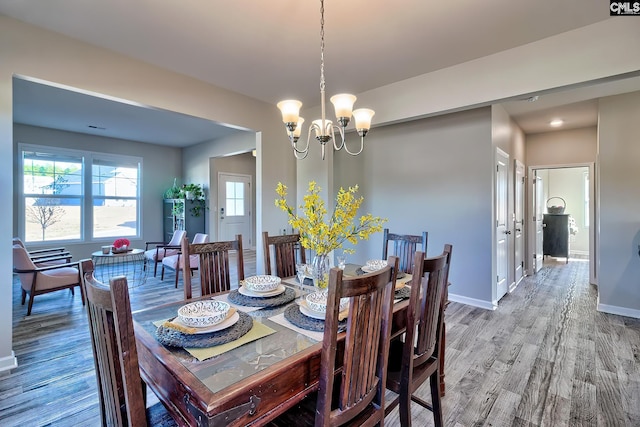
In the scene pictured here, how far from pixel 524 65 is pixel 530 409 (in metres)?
2.76

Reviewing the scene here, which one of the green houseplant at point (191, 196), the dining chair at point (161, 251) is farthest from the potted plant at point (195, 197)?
the dining chair at point (161, 251)

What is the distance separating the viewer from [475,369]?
2.40 metres

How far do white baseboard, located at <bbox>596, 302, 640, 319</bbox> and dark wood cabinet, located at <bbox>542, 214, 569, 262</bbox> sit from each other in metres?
3.75

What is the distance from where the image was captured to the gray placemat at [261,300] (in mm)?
1667

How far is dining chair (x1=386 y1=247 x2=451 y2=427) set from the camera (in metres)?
1.46

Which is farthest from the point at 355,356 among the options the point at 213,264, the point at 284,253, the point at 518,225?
the point at 518,225

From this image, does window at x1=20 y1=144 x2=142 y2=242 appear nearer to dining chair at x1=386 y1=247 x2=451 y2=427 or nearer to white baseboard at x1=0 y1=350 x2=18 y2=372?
white baseboard at x1=0 y1=350 x2=18 y2=372

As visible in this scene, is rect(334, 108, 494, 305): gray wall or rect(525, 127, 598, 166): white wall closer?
rect(334, 108, 494, 305): gray wall

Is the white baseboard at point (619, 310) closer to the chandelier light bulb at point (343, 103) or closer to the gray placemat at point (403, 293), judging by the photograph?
the gray placemat at point (403, 293)

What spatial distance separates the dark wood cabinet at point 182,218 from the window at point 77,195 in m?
0.63

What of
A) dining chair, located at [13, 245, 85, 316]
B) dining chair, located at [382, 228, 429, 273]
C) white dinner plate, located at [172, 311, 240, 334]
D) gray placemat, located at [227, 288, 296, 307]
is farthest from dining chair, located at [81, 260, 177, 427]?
dining chair, located at [13, 245, 85, 316]

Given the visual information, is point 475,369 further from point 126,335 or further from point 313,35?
point 313,35

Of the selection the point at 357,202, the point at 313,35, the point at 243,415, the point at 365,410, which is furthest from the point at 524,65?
the point at 243,415

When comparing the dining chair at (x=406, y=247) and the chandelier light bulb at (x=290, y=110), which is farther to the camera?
the dining chair at (x=406, y=247)
